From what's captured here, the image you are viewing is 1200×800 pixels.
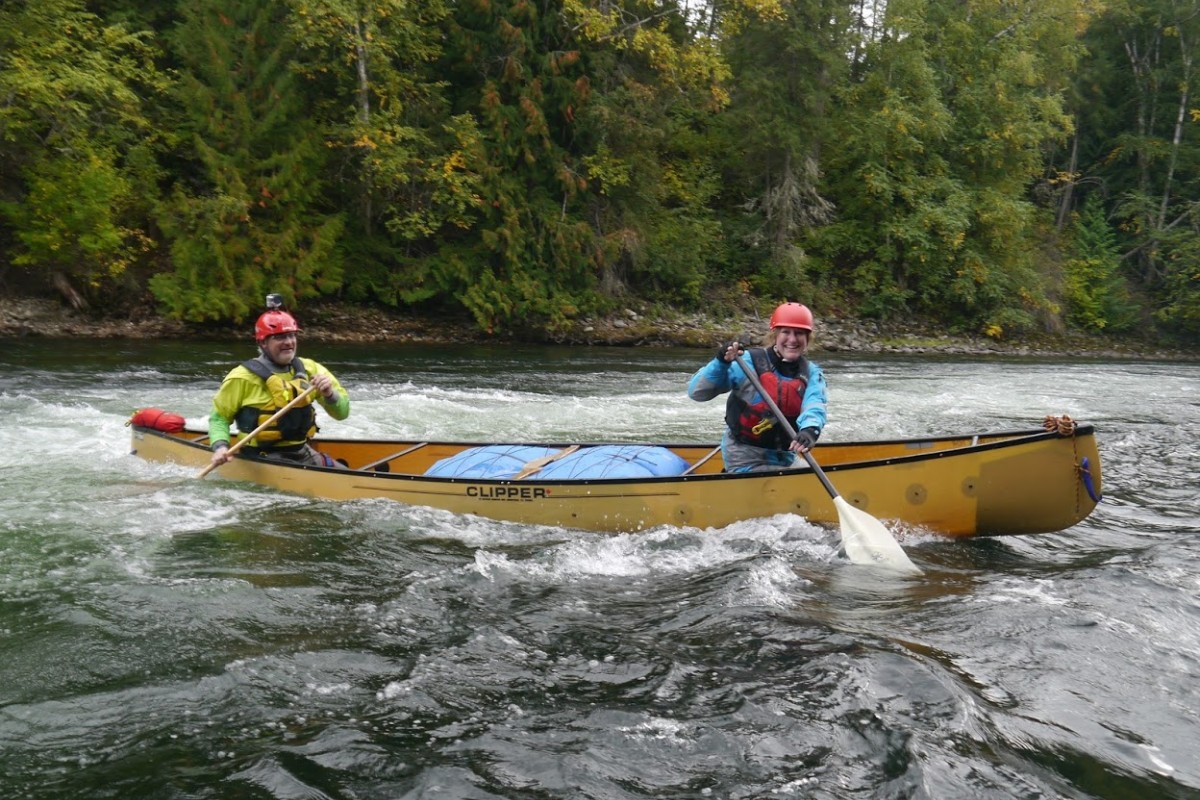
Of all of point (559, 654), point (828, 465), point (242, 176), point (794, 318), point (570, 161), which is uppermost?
point (570, 161)

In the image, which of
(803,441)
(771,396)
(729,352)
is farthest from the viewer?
(771,396)

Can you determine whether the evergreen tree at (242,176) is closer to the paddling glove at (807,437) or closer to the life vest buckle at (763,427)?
the life vest buckle at (763,427)

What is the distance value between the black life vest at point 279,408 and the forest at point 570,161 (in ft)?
39.7

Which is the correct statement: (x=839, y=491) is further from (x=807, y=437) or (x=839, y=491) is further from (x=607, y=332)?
(x=607, y=332)

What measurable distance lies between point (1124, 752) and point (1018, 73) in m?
26.8

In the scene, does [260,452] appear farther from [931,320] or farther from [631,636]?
[931,320]

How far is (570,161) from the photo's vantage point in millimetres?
21344

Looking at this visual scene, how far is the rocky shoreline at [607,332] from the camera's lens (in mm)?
17531

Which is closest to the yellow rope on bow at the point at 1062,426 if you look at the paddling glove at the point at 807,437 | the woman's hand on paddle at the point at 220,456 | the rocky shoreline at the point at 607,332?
the paddling glove at the point at 807,437

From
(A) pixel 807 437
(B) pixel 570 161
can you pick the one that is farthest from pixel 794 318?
(B) pixel 570 161

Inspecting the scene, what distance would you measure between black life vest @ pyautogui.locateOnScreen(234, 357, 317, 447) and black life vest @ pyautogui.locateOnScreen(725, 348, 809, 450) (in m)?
3.13

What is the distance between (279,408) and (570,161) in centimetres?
1561

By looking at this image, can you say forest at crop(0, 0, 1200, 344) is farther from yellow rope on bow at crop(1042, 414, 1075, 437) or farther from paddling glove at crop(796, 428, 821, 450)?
yellow rope on bow at crop(1042, 414, 1075, 437)

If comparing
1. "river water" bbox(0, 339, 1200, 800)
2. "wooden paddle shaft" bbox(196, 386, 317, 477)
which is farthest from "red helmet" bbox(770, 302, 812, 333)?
"wooden paddle shaft" bbox(196, 386, 317, 477)
